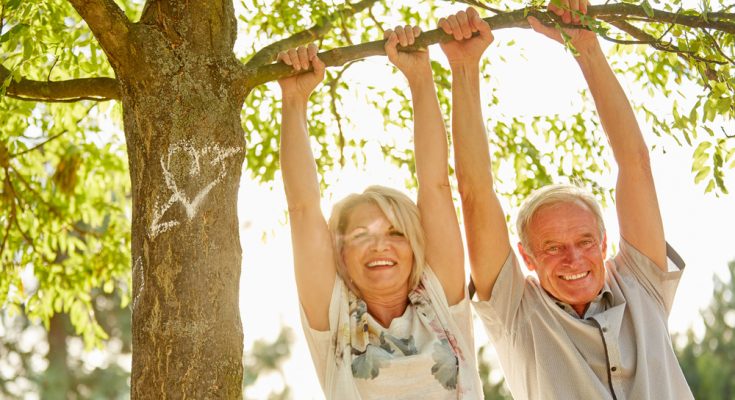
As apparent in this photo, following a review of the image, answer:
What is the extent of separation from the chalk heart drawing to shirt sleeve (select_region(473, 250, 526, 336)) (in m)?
1.14

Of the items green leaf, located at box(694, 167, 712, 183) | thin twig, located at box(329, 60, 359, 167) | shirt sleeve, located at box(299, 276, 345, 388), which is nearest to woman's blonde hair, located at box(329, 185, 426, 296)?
shirt sleeve, located at box(299, 276, 345, 388)

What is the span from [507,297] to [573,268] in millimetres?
269

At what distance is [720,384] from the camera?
18.3 meters

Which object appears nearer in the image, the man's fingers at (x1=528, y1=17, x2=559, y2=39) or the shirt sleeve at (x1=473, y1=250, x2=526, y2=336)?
the man's fingers at (x1=528, y1=17, x2=559, y2=39)

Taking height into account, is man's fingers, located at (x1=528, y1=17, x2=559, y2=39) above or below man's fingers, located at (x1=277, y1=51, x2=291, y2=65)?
above

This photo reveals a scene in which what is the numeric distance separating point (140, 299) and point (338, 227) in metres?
0.77

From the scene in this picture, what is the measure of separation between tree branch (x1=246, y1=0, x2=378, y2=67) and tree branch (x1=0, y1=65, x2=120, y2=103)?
1.66 ft

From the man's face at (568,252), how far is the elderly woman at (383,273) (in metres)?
0.42

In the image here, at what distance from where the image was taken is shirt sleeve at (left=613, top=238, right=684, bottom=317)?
137 inches

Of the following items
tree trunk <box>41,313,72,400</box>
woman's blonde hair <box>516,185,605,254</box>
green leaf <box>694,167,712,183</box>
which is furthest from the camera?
tree trunk <box>41,313,72,400</box>

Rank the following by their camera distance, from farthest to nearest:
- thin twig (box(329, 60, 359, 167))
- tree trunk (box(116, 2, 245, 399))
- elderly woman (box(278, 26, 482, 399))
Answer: thin twig (box(329, 60, 359, 167)) → elderly woman (box(278, 26, 482, 399)) → tree trunk (box(116, 2, 245, 399))

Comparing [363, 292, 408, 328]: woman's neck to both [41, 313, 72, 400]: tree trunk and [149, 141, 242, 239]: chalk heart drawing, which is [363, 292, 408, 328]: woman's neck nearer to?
[149, 141, 242, 239]: chalk heart drawing

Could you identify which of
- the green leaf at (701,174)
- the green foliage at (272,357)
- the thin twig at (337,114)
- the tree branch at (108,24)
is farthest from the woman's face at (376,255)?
the green foliage at (272,357)

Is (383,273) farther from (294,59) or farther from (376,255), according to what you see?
(294,59)
